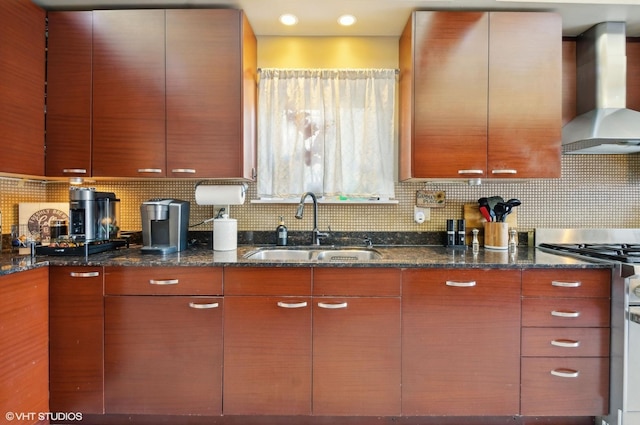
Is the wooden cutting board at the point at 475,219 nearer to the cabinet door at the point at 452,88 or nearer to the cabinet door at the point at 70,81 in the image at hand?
the cabinet door at the point at 452,88

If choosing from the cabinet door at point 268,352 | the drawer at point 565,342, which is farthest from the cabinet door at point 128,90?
the drawer at point 565,342

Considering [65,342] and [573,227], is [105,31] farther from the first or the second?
[573,227]

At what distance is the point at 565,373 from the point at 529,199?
1.12 meters

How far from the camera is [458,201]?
92.4 inches

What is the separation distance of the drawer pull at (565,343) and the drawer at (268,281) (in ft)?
4.02

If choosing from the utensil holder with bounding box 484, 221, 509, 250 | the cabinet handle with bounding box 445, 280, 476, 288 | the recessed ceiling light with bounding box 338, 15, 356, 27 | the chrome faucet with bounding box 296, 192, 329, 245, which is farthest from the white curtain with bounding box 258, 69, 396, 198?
the cabinet handle with bounding box 445, 280, 476, 288

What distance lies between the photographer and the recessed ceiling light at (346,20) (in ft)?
6.84

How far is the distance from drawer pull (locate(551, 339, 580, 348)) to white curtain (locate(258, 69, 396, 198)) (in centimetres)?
118

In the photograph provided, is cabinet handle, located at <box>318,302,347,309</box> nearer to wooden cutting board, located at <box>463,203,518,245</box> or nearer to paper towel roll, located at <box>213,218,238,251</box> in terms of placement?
paper towel roll, located at <box>213,218,238,251</box>

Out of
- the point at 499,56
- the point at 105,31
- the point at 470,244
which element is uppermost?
the point at 105,31

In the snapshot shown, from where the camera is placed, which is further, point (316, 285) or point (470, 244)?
point (470, 244)

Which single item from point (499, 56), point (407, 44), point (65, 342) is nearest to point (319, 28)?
point (407, 44)

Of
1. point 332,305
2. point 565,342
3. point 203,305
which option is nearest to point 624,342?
point 565,342

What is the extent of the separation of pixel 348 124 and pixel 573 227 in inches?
66.0
